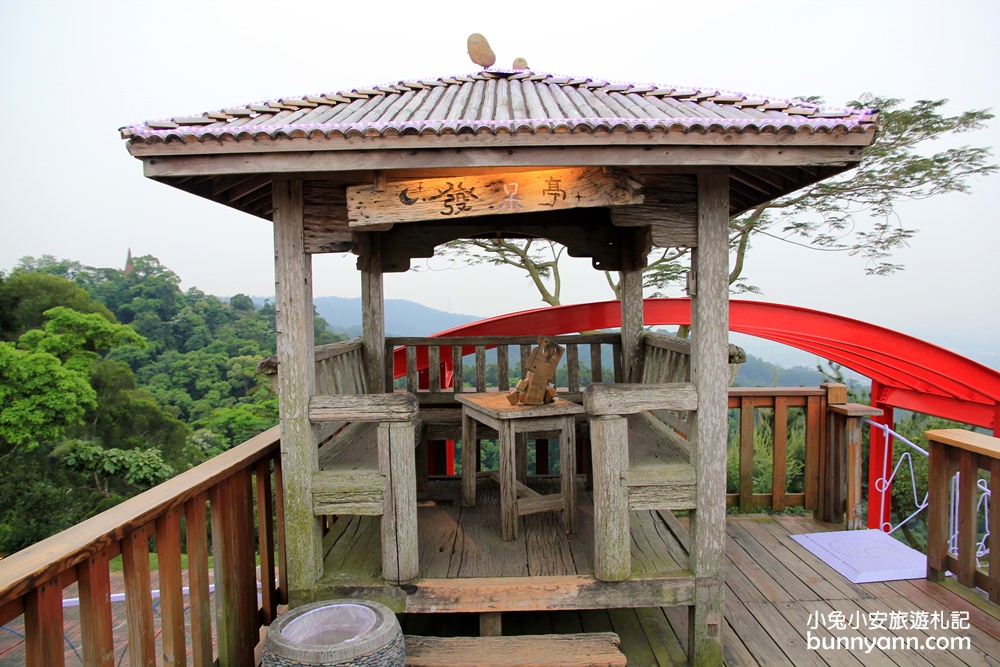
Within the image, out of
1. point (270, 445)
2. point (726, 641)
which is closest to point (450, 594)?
point (270, 445)

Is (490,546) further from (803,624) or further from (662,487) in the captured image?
(803,624)

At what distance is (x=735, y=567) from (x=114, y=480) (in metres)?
19.9

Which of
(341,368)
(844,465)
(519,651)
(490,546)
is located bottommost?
(519,651)

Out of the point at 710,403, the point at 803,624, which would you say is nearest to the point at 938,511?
the point at 803,624

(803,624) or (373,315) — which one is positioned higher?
(373,315)

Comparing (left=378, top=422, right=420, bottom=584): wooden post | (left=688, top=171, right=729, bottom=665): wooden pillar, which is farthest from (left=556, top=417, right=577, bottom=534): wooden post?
(left=378, top=422, right=420, bottom=584): wooden post

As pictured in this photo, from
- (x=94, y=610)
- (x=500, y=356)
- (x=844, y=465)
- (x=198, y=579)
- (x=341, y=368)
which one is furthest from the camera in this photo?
(x=500, y=356)

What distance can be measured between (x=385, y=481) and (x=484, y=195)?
1505mm

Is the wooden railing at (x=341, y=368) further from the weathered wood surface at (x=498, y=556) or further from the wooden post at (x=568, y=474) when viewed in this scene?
the wooden post at (x=568, y=474)

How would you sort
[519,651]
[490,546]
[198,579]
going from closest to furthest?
[198,579] → [519,651] → [490,546]

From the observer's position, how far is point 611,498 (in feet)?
9.57

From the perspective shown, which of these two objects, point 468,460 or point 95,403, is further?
point 95,403

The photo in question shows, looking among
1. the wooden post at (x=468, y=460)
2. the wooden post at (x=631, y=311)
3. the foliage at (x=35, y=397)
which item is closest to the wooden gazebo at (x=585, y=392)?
the wooden post at (x=468, y=460)

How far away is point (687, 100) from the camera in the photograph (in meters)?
3.21
